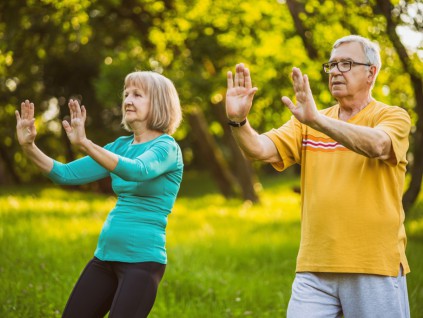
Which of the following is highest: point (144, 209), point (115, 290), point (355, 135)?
point (355, 135)

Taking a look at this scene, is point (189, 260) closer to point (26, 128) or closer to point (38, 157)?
point (38, 157)

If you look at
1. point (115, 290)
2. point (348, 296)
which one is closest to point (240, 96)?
point (348, 296)

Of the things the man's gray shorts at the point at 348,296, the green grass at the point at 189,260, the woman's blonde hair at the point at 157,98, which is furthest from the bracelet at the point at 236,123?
the green grass at the point at 189,260

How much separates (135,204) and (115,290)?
1.65ft

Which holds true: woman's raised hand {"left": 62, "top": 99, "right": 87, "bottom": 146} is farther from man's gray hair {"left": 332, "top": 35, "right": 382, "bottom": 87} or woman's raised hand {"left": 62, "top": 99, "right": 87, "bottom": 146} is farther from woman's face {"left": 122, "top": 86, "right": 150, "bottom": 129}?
man's gray hair {"left": 332, "top": 35, "right": 382, "bottom": 87}

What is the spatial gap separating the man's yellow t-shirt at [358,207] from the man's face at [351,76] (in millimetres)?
138

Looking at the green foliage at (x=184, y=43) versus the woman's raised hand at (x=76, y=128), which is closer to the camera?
the woman's raised hand at (x=76, y=128)

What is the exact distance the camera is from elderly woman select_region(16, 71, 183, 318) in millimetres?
3723

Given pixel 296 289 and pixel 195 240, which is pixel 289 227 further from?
pixel 296 289

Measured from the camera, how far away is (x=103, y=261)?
3.88m

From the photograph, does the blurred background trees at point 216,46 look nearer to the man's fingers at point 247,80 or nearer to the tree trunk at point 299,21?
the tree trunk at point 299,21

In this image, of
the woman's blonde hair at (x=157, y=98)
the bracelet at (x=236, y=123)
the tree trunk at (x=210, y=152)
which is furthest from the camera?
the tree trunk at (x=210, y=152)

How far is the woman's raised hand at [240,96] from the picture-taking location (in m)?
3.55

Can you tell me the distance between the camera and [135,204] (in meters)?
3.86
